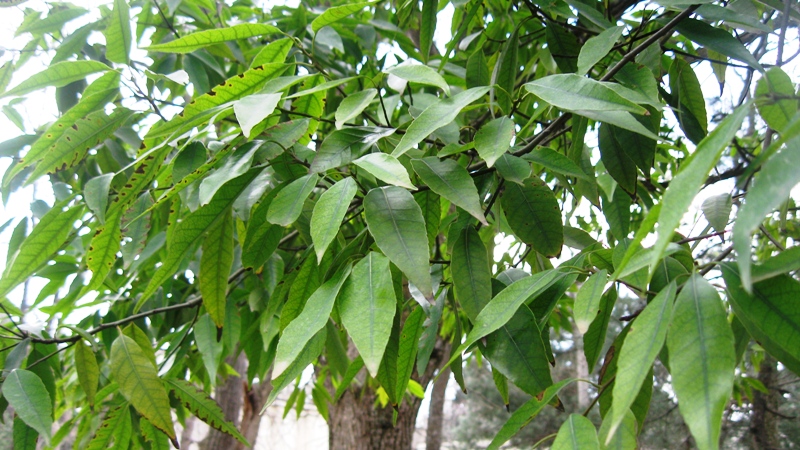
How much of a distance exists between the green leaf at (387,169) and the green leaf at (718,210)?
397mm

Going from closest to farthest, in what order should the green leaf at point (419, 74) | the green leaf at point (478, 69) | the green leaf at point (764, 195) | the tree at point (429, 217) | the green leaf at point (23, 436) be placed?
the green leaf at point (764, 195)
the tree at point (429, 217)
the green leaf at point (419, 74)
the green leaf at point (23, 436)
the green leaf at point (478, 69)

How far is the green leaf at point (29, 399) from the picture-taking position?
684 millimetres

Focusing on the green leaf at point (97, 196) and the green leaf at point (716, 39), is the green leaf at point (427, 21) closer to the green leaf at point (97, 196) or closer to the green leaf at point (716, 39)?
the green leaf at point (716, 39)

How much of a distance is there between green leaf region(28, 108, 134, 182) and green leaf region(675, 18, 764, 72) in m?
0.69

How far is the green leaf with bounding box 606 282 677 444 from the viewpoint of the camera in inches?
13.5

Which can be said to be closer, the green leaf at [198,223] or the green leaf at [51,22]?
the green leaf at [198,223]

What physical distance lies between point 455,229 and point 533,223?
86 mm

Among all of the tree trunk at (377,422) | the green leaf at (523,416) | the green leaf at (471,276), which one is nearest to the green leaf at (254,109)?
the green leaf at (471,276)

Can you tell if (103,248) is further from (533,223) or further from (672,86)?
(672,86)

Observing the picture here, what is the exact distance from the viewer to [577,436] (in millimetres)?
415

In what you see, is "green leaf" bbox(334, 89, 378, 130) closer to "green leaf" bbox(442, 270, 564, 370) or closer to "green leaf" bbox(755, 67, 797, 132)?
"green leaf" bbox(442, 270, 564, 370)

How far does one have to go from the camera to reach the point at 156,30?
1.36 m

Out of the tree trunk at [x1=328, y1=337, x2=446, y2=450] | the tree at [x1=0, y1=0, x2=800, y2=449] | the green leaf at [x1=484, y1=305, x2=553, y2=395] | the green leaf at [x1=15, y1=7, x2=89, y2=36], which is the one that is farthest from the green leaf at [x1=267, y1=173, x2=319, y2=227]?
the tree trunk at [x1=328, y1=337, x2=446, y2=450]

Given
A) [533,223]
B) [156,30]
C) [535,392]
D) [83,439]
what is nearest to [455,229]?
[533,223]
